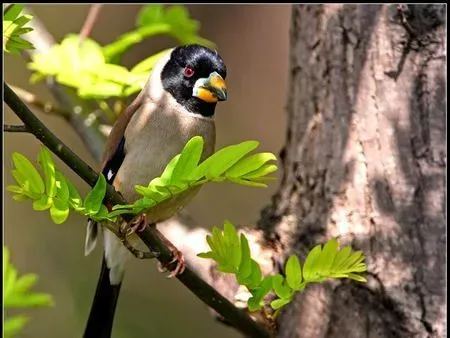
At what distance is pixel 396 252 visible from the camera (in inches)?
99.5

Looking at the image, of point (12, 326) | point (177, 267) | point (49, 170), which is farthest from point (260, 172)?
point (177, 267)

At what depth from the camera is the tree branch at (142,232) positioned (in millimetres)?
1763

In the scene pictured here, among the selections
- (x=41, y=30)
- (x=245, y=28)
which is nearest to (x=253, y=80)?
(x=245, y=28)

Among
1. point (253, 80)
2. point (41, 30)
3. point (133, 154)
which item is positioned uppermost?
point (41, 30)

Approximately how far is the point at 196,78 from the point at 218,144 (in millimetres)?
2552

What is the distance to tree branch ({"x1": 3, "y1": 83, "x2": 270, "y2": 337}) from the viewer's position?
69.4 inches

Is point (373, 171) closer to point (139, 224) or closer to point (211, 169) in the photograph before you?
point (139, 224)

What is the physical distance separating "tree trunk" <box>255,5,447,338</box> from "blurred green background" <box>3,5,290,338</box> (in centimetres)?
256

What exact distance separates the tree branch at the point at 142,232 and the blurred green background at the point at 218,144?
9.48ft

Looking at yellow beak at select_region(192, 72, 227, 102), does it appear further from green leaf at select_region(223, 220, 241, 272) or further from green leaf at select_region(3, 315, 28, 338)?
green leaf at select_region(3, 315, 28, 338)

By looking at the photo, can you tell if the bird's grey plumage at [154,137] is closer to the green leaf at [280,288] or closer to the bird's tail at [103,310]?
the bird's tail at [103,310]

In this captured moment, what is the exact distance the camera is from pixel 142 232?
202 cm

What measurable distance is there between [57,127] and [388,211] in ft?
11.2

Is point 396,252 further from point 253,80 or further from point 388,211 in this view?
point 253,80
